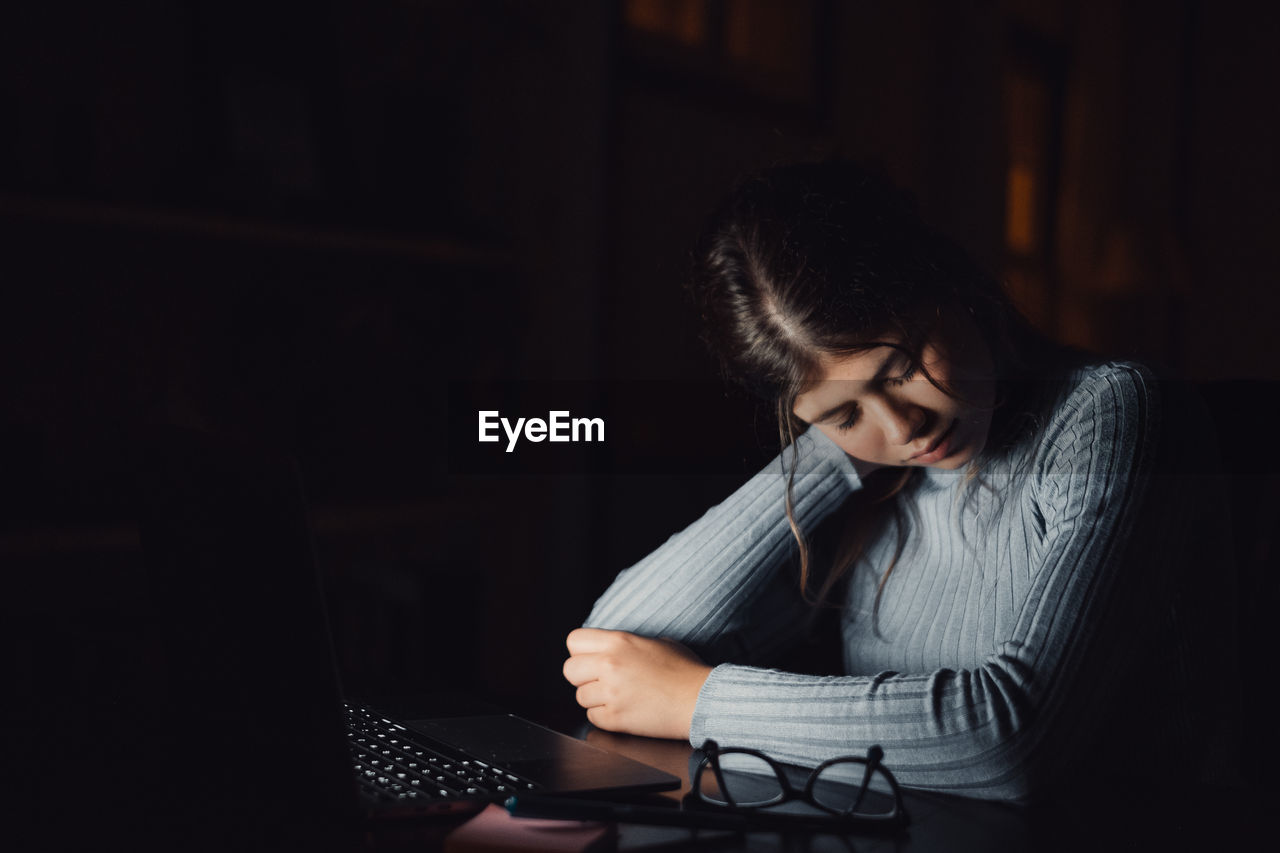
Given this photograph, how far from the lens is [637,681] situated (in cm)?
89

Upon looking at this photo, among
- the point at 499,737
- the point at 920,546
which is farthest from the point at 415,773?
the point at 920,546

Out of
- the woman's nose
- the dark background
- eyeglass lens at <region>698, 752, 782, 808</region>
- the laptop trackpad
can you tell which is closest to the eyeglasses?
eyeglass lens at <region>698, 752, 782, 808</region>

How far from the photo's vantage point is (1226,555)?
965 mm

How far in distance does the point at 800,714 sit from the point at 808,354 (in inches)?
13.6

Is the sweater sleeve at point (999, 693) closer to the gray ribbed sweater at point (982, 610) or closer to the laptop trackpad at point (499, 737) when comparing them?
the gray ribbed sweater at point (982, 610)

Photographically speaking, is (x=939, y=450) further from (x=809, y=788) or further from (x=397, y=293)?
(x=397, y=293)

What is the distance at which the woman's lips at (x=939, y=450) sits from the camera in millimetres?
987

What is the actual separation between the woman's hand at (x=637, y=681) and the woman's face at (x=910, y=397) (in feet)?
0.89

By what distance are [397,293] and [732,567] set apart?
923 mm

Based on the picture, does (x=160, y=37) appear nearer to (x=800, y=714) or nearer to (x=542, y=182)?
(x=542, y=182)

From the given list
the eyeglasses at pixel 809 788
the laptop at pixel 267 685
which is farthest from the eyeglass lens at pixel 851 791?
the laptop at pixel 267 685

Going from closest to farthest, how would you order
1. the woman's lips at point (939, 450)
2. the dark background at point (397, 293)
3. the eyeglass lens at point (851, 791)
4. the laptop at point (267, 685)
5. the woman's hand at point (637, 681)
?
the laptop at point (267, 685), the eyeglass lens at point (851, 791), the woman's hand at point (637, 681), the woman's lips at point (939, 450), the dark background at point (397, 293)

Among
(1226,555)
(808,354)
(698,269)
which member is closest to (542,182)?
(698,269)

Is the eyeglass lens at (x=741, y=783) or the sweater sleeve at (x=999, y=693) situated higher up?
the sweater sleeve at (x=999, y=693)
